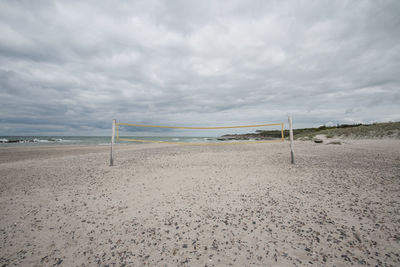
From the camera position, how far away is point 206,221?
3.09 m

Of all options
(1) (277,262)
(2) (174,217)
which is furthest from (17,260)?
(1) (277,262)

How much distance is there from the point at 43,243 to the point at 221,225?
2.92 meters

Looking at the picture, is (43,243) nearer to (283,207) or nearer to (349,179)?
(283,207)

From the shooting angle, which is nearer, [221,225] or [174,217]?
[221,225]

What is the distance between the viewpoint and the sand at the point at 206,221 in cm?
231

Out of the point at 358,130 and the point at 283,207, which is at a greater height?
the point at 358,130

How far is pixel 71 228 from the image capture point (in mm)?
3016

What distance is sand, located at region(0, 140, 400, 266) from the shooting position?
231cm

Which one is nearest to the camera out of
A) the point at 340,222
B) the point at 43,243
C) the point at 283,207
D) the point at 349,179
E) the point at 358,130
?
the point at 43,243

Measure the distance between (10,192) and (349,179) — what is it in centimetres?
1015

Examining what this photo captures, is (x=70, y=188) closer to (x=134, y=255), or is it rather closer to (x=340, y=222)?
(x=134, y=255)

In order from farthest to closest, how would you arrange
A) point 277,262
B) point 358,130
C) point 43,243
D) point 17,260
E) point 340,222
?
point 358,130, point 340,222, point 43,243, point 17,260, point 277,262

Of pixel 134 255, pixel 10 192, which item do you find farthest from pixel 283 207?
pixel 10 192

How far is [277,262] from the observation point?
2.17 m
